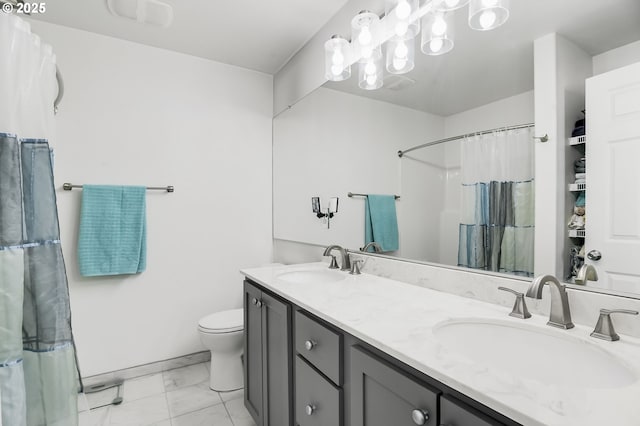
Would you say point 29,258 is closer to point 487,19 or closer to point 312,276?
point 312,276

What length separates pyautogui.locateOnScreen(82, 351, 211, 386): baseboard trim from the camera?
2.14 m

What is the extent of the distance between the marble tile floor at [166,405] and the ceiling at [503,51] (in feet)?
6.53

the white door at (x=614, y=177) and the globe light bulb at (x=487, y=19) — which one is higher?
the globe light bulb at (x=487, y=19)

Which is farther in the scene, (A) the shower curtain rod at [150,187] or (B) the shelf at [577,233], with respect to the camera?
(A) the shower curtain rod at [150,187]

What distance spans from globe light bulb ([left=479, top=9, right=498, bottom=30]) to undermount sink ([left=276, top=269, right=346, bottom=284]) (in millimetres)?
1318

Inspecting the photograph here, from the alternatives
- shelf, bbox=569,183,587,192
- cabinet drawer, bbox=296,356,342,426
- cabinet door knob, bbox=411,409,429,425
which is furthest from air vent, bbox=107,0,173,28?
cabinet door knob, bbox=411,409,429,425

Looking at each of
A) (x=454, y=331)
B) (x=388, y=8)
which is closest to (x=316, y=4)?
(x=388, y=8)

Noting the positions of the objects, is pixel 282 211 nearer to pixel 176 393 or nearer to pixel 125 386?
pixel 176 393

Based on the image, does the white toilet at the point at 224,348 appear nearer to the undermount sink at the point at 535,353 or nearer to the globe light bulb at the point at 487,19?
the undermount sink at the point at 535,353

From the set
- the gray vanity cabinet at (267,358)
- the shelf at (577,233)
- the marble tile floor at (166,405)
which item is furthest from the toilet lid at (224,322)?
the shelf at (577,233)

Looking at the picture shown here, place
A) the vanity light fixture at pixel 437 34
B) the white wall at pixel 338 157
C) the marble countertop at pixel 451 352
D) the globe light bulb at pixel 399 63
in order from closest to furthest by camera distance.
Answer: the marble countertop at pixel 451 352
the vanity light fixture at pixel 437 34
the globe light bulb at pixel 399 63
the white wall at pixel 338 157

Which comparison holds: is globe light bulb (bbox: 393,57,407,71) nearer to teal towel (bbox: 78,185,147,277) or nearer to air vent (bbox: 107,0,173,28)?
air vent (bbox: 107,0,173,28)

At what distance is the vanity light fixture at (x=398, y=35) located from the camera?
4.09ft

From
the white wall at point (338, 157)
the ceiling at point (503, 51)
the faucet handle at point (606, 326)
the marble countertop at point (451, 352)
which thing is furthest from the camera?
the white wall at point (338, 157)
